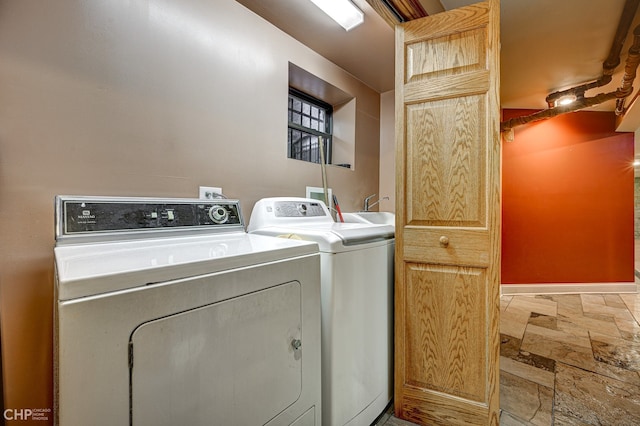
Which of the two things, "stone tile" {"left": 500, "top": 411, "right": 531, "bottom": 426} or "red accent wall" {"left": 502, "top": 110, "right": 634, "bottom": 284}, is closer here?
"stone tile" {"left": 500, "top": 411, "right": 531, "bottom": 426}

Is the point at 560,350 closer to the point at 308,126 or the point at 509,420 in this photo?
the point at 509,420

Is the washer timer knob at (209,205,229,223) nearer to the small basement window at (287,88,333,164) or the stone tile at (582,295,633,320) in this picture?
the small basement window at (287,88,333,164)

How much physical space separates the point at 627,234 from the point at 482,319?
375 cm

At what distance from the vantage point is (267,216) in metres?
1.60

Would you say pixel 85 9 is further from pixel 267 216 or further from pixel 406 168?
pixel 406 168

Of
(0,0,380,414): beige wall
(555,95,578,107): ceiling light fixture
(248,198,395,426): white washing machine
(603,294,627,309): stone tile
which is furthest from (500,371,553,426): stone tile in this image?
(555,95,578,107): ceiling light fixture

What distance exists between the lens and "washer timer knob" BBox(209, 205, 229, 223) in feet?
4.53

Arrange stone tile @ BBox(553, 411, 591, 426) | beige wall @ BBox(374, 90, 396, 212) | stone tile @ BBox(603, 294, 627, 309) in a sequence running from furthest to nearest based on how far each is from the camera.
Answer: stone tile @ BBox(603, 294, 627, 309) < beige wall @ BBox(374, 90, 396, 212) < stone tile @ BBox(553, 411, 591, 426)

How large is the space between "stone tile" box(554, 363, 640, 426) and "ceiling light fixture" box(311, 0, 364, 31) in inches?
101

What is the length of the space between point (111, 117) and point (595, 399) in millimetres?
2900

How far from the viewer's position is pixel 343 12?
1802 mm

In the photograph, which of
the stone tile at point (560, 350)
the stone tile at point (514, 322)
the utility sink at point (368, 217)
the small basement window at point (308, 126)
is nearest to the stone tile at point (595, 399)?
the stone tile at point (560, 350)

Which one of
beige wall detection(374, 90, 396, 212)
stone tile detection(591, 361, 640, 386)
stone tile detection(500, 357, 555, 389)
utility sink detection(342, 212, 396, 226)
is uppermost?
beige wall detection(374, 90, 396, 212)

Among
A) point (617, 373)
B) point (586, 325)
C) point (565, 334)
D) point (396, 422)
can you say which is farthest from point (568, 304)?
point (396, 422)
